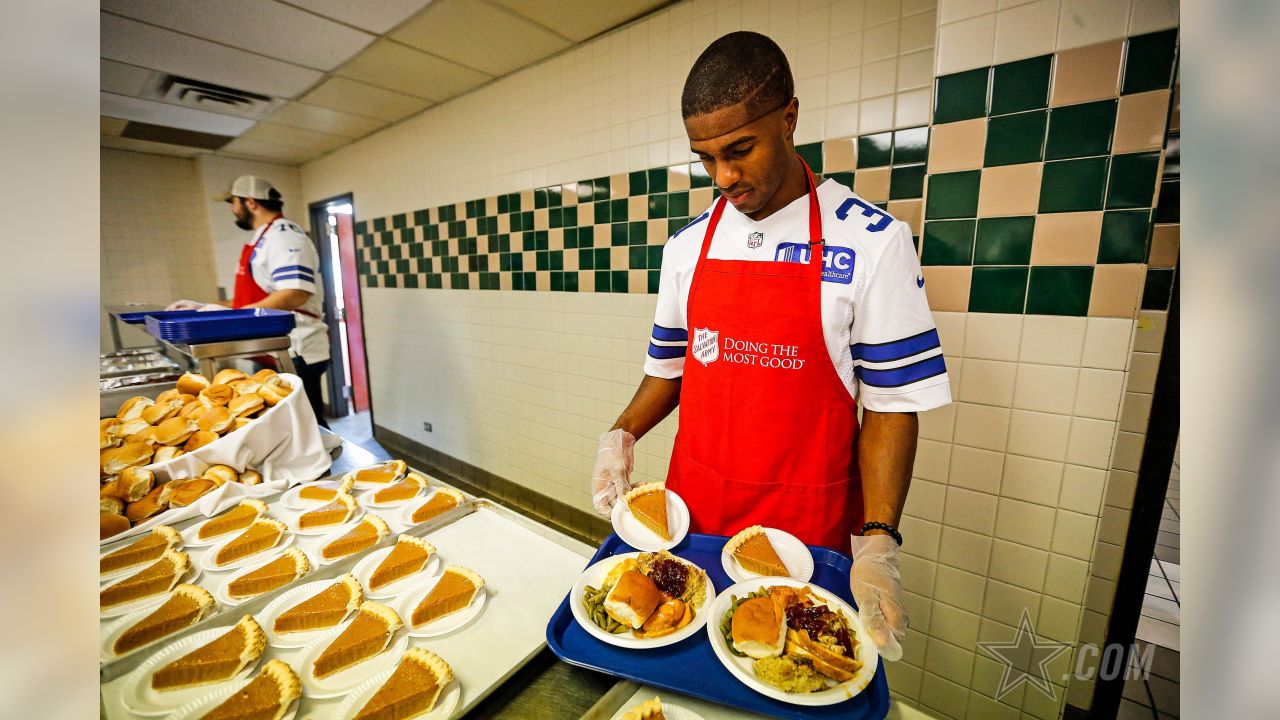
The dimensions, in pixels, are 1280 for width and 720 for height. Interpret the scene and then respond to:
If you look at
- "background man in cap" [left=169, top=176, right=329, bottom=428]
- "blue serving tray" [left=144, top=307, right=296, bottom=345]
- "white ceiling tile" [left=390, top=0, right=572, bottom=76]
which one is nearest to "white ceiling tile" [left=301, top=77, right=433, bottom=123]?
"background man in cap" [left=169, top=176, right=329, bottom=428]

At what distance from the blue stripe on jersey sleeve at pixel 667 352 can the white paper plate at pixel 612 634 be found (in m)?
0.77

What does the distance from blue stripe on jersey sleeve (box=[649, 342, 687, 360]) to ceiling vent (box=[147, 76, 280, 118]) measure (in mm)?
4049

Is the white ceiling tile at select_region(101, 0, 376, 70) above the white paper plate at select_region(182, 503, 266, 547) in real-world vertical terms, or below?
above

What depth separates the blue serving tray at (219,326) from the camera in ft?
6.96

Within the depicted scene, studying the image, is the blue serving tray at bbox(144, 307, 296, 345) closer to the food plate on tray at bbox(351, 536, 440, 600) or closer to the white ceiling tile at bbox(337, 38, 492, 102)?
the food plate on tray at bbox(351, 536, 440, 600)

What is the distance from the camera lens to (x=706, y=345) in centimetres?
162

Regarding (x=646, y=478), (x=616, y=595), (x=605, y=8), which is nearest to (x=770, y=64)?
(x=616, y=595)

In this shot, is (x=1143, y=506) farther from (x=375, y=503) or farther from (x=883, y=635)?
(x=375, y=503)

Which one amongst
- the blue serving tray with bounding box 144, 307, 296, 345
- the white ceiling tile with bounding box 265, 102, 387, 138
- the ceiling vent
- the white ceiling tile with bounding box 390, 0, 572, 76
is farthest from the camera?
the white ceiling tile with bounding box 265, 102, 387, 138

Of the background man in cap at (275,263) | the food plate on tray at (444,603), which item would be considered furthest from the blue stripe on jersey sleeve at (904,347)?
the background man in cap at (275,263)

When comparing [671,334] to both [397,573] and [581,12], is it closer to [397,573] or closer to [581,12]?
[397,573]

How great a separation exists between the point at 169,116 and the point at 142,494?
4.41 meters

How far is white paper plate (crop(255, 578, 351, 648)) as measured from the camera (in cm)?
109
